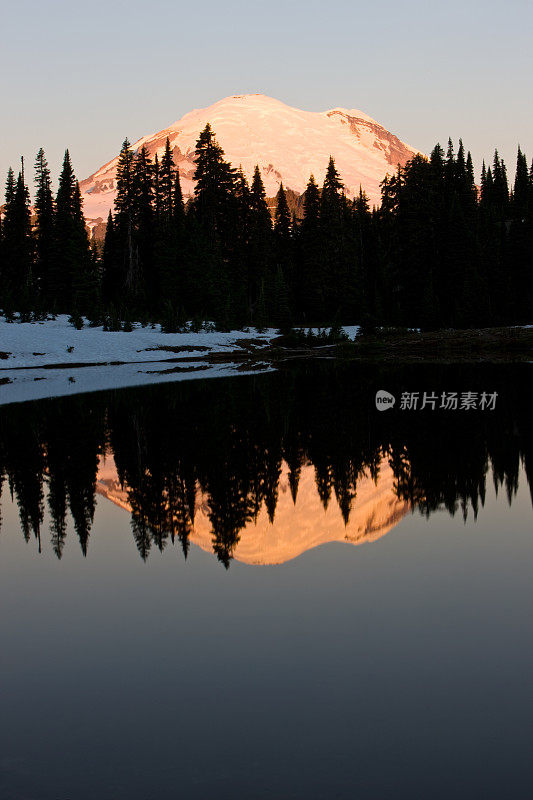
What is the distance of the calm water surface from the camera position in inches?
167

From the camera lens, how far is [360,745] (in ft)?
14.3

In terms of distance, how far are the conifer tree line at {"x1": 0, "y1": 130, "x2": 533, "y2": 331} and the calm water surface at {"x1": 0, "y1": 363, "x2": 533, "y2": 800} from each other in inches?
1934

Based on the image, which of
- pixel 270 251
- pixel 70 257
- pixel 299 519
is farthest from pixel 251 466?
pixel 270 251

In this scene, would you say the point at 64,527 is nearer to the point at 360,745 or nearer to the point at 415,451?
the point at 360,745

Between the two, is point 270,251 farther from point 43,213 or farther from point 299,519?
point 299,519

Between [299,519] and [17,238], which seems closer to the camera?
[299,519]

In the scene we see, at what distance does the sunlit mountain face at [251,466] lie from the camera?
360 inches

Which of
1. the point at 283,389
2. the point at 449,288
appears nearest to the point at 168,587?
the point at 283,389

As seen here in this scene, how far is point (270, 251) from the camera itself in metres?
78.8

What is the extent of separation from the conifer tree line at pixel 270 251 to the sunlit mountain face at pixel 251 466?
4035 centimetres

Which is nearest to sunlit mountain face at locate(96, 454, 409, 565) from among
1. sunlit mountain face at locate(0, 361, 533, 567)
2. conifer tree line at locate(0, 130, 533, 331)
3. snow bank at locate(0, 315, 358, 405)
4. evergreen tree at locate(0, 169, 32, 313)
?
sunlit mountain face at locate(0, 361, 533, 567)

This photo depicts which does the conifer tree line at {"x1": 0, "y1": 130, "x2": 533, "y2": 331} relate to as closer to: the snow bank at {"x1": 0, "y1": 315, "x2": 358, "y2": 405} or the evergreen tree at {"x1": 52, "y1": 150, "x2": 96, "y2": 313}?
the evergreen tree at {"x1": 52, "y1": 150, "x2": 96, "y2": 313}

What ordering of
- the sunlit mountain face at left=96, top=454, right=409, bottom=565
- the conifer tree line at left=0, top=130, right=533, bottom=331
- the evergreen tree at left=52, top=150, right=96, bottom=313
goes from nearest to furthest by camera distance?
1. the sunlit mountain face at left=96, top=454, right=409, bottom=565
2. the evergreen tree at left=52, top=150, right=96, bottom=313
3. the conifer tree line at left=0, top=130, right=533, bottom=331

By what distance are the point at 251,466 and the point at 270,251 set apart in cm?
6805
